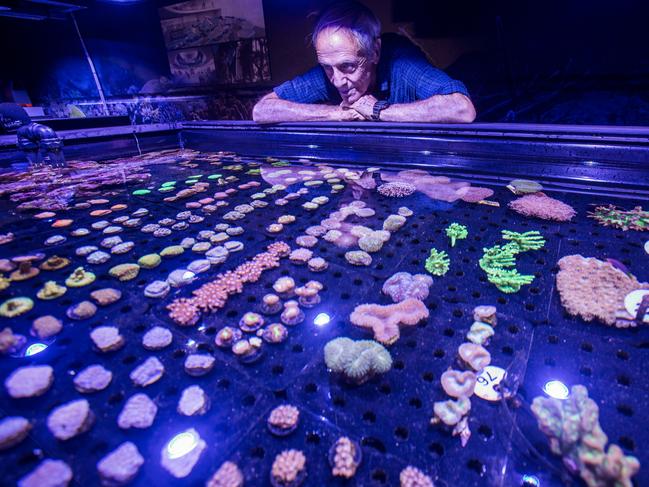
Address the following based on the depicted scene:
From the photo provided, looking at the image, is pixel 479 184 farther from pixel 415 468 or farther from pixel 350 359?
pixel 415 468

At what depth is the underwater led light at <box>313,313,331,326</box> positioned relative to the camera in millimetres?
952

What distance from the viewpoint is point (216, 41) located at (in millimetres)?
7297

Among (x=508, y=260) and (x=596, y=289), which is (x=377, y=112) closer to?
(x=508, y=260)

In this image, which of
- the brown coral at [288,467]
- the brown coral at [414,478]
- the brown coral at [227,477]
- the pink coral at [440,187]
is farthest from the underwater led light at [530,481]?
the pink coral at [440,187]

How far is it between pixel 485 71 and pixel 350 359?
5.02 m

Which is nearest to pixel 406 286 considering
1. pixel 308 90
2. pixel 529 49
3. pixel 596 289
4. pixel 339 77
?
pixel 596 289

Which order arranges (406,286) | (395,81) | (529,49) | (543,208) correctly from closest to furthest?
1. (406,286)
2. (543,208)
3. (395,81)
4. (529,49)

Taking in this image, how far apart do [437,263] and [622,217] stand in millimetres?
851

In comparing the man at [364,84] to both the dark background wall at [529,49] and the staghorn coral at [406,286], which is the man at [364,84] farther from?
the staghorn coral at [406,286]

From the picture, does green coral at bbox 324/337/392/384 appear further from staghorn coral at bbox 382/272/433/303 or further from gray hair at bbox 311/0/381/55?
gray hair at bbox 311/0/381/55

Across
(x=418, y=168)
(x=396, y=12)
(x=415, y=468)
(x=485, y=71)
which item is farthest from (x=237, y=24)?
(x=415, y=468)

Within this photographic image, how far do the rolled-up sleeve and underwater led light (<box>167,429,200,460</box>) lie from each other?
12.1ft

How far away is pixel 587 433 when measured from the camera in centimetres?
62

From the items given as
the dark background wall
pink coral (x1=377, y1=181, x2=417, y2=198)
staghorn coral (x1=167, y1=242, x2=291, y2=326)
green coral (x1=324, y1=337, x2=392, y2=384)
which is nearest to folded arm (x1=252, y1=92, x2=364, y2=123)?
pink coral (x1=377, y1=181, x2=417, y2=198)
